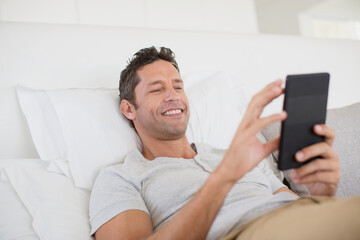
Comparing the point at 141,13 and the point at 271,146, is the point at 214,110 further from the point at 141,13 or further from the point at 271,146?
the point at 141,13

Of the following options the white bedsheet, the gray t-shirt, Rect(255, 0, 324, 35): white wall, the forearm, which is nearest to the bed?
the white bedsheet

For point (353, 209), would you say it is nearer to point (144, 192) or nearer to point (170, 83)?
point (144, 192)

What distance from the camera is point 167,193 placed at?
98 cm

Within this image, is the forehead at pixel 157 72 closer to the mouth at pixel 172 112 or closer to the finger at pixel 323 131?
the mouth at pixel 172 112

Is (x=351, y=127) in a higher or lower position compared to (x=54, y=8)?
lower

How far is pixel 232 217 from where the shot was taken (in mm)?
868

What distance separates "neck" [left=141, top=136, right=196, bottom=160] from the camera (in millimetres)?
1229

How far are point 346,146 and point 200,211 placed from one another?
2.76ft

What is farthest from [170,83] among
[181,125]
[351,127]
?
[351,127]

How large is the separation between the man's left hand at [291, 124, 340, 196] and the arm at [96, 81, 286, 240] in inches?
3.4

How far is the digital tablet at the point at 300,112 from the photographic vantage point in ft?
2.32

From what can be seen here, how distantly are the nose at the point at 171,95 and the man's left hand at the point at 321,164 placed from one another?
552 millimetres

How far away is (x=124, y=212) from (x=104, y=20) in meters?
1.59

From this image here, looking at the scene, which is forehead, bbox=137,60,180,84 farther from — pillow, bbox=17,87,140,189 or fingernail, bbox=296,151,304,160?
fingernail, bbox=296,151,304,160
